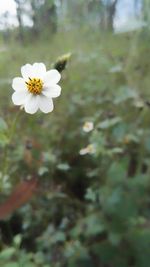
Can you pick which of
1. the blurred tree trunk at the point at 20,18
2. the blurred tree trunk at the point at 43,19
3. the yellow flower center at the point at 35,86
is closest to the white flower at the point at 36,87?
the yellow flower center at the point at 35,86

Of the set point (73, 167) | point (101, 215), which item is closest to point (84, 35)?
point (73, 167)

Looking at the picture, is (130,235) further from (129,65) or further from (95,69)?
(95,69)

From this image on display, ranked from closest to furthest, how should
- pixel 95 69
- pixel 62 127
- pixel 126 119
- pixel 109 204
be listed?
pixel 109 204, pixel 126 119, pixel 62 127, pixel 95 69

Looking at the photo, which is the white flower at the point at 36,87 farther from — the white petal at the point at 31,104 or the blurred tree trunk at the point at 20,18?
the blurred tree trunk at the point at 20,18

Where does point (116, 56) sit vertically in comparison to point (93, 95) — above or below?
above

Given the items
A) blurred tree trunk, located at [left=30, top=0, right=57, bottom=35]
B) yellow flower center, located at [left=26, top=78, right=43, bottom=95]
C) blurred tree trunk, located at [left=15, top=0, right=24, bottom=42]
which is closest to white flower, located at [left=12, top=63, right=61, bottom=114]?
yellow flower center, located at [left=26, top=78, right=43, bottom=95]

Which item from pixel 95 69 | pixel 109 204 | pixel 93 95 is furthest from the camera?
pixel 95 69
